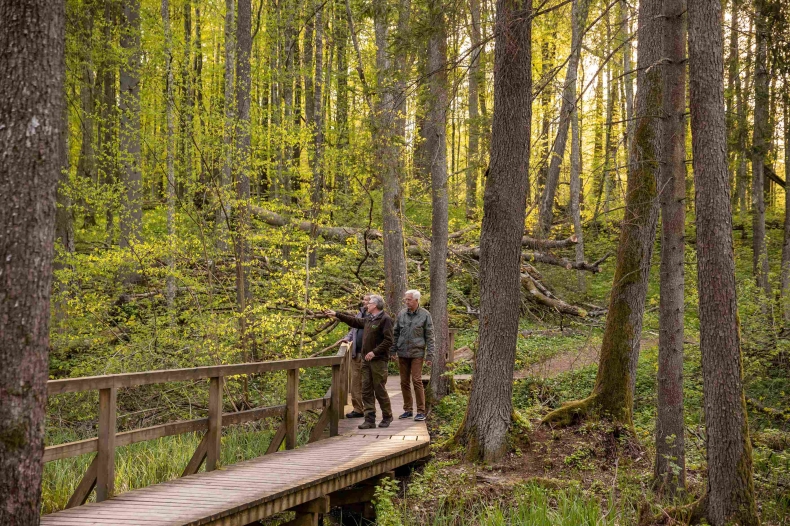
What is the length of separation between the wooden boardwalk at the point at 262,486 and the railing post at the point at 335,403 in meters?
0.18

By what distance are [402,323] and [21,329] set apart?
22.1ft

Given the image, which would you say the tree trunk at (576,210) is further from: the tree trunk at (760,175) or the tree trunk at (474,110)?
the tree trunk at (760,175)

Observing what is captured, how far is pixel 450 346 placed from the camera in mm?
15594

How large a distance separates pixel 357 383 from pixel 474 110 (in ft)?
63.0

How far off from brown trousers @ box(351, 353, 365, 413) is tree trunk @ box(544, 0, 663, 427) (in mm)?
3002

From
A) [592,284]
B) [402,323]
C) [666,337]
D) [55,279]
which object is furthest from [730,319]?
[592,284]

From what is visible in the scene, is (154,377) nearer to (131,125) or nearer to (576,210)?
(131,125)

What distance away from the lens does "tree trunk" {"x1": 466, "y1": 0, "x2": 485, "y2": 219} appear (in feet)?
31.8

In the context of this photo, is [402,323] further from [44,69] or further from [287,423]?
[44,69]

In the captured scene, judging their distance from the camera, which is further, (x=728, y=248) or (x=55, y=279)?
(x=55, y=279)

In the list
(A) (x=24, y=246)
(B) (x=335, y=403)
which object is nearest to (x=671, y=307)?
(B) (x=335, y=403)

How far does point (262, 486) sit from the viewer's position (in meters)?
6.95

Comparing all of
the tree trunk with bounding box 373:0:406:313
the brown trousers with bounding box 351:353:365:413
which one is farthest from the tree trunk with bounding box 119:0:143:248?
the brown trousers with bounding box 351:353:365:413

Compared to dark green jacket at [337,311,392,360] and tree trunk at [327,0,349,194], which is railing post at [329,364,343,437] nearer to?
dark green jacket at [337,311,392,360]
